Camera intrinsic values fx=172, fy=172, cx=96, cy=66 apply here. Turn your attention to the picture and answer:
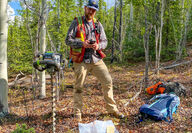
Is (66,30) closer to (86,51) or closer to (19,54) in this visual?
(19,54)

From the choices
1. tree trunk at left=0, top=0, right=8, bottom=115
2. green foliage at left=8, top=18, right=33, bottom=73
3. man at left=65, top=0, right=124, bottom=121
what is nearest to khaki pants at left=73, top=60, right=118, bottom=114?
man at left=65, top=0, right=124, bottom=121

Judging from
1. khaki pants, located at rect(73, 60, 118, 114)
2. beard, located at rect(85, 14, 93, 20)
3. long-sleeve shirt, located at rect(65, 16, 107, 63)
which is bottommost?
khaki pants, located at rect(73, 60, 118, 114)

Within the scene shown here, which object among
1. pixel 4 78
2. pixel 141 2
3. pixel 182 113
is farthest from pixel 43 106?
pixel 141 2

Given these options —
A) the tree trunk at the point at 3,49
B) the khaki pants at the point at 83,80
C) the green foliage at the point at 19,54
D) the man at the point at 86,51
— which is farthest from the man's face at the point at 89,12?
the green foliage at the point at 19,54

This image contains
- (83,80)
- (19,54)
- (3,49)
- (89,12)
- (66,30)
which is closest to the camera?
(89,12)

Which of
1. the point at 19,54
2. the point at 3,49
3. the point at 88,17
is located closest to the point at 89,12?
the point at 88,17

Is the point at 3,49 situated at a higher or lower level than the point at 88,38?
lower

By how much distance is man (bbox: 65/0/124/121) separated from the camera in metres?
3.42

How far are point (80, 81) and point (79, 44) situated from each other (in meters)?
0.76

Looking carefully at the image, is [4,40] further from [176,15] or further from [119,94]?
[176,15]

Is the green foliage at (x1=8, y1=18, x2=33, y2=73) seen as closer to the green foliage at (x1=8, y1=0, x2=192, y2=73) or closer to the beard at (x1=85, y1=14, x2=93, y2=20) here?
the green foliage at (x1=8, y1=0, x2=192, y2=73)

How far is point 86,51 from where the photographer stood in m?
3.62

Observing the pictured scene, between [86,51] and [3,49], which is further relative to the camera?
[3,49]

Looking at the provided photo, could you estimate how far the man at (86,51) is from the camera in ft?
11.2
